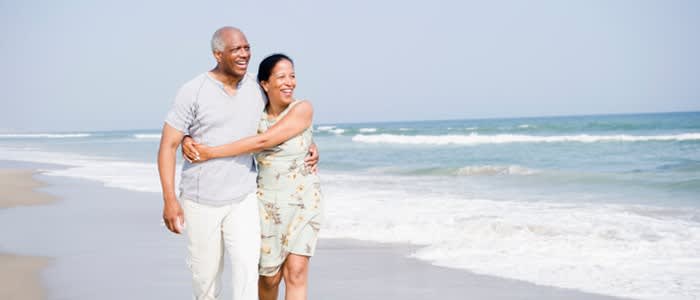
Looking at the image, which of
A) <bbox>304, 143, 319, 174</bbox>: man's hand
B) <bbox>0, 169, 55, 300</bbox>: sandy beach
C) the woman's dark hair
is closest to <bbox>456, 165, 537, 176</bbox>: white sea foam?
<bbox>0, 169, 55, 300</bbox>: sandy beach

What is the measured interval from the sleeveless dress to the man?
0.33 feet

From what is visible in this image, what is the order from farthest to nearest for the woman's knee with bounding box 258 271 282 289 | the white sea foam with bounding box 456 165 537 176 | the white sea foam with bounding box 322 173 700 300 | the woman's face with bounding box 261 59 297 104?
the white sea foam with bounding box 456 165 537 176, the white sea foam with bounding box 322 173 700 300, the woman's knee with bounding box 258 271 282 289, the woman's face with bounding box 261 59 297 104

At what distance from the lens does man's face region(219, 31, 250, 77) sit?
3.23 meters

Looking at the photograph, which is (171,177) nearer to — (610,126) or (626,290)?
(626,290)

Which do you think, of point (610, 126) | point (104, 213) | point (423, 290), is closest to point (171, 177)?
point (423, 290)

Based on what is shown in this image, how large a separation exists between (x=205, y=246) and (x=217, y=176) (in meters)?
0.36

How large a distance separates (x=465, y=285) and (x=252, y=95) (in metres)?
2.28

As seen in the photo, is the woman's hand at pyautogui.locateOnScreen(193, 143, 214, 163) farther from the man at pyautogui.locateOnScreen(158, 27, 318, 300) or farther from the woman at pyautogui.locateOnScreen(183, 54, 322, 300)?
the woman at pyautogui.locateOnScreen(183, 54, 322, 300)

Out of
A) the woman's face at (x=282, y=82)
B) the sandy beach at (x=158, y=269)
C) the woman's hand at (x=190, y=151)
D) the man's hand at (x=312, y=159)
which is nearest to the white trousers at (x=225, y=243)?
the woman's hand at (x=190, y=151)

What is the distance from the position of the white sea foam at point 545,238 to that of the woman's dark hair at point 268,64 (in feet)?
8.38

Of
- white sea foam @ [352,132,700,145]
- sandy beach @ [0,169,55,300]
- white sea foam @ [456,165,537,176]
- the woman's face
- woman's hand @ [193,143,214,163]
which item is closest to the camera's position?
woman's hand @ [193,143,214,163]

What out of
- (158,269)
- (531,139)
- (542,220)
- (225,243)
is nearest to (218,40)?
(225,243)

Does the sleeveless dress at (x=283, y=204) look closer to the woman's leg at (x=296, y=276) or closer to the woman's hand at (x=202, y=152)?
the woman's leg at (x=296, y=276)

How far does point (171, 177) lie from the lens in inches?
128
